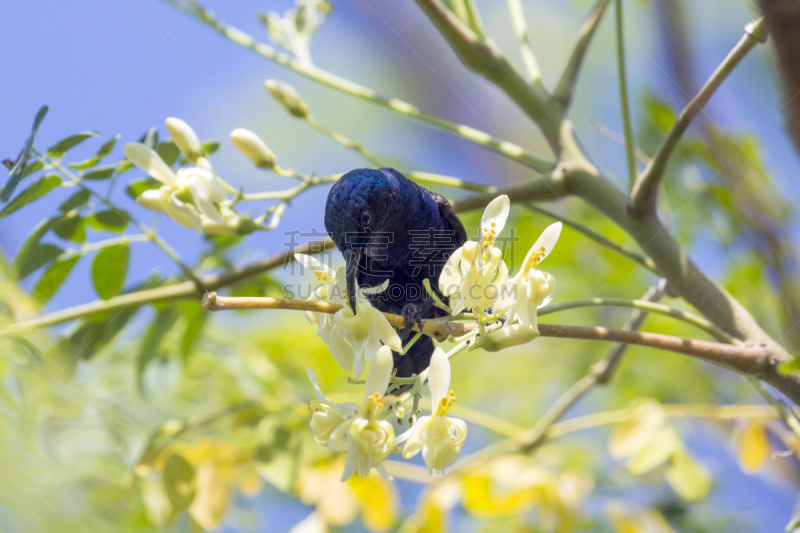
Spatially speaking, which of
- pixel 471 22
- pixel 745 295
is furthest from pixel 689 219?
pixel 471 22

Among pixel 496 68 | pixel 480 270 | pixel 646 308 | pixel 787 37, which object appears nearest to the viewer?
pixel 787 37

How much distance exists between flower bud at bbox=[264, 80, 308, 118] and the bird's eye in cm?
35

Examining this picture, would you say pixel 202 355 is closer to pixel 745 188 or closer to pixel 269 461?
pixel 269 461

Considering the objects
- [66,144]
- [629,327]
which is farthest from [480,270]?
[66,144]

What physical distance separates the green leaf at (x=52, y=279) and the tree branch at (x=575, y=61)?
4.69 feet

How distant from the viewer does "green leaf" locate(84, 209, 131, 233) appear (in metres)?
1.69

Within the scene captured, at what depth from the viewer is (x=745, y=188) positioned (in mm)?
2377

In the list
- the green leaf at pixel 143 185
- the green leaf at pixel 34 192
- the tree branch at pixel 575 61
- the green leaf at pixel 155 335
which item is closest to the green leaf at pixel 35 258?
the green leaf at pixel 34 192

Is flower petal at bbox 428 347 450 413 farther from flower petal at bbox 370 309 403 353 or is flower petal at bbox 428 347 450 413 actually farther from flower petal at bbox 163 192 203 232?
flower petal at bbox 163 192 203 232

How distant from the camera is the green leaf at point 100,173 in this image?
1.62 meters

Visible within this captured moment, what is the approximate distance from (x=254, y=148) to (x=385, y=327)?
2.68 ft

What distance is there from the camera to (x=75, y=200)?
1.64m

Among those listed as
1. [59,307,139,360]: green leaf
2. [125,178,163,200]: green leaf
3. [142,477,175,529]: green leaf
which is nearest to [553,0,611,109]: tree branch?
[125,178,163,200]: green leaf

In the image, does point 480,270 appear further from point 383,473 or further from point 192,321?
point 192,321
